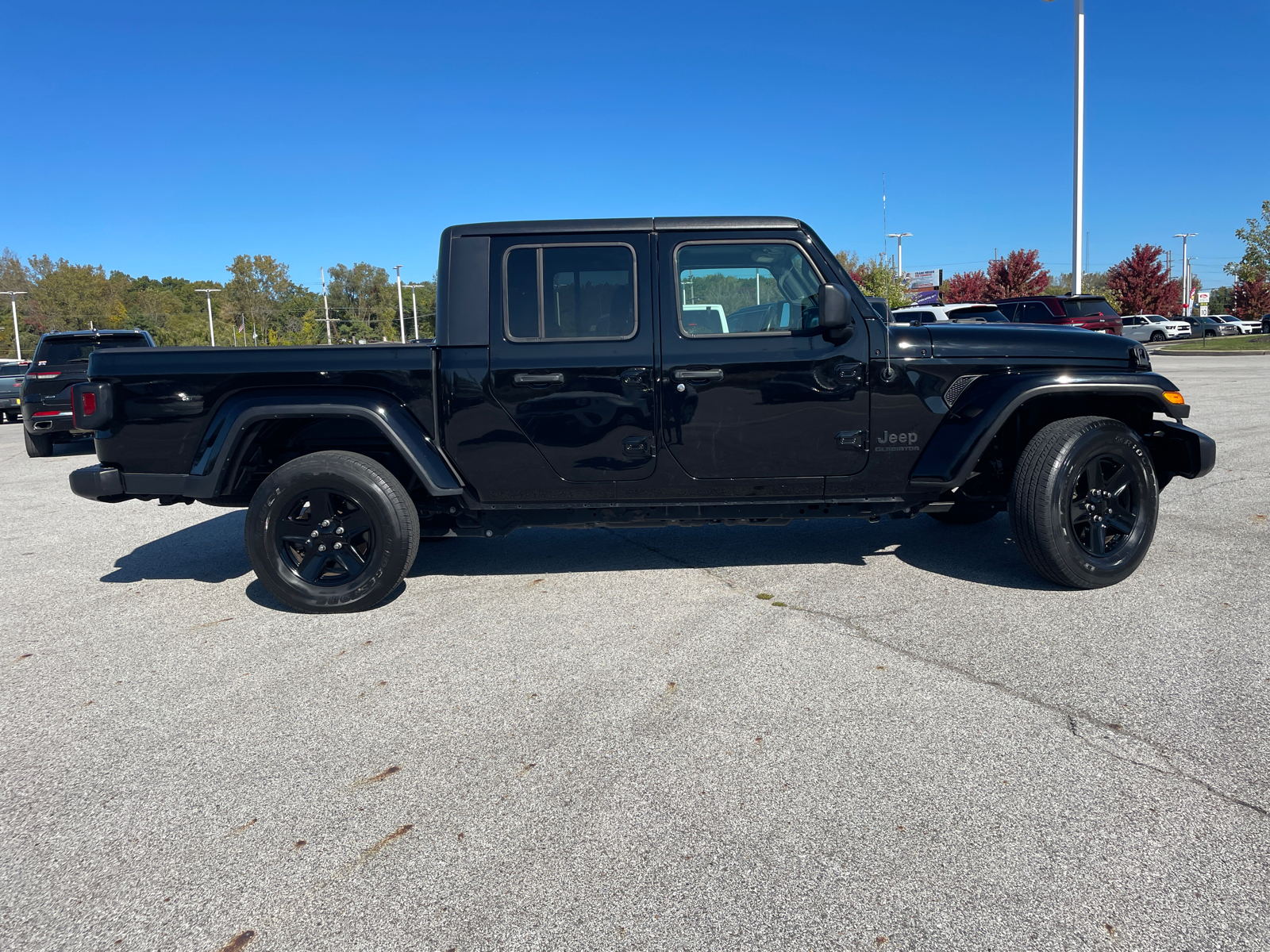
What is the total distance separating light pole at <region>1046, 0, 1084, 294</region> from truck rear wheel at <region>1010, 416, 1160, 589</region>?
20053mm

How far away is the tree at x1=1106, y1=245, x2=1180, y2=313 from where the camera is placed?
162 ft

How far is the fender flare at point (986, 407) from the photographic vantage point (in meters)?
4.39

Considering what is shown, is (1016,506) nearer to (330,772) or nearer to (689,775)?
(689,775)

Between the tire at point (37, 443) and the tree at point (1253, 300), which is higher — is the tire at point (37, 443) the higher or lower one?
the lower one

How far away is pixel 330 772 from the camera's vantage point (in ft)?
9.50

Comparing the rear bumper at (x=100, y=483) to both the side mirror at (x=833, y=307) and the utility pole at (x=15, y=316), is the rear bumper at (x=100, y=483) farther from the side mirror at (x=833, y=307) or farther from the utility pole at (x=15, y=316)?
the utility pole at (x=15, y=316)

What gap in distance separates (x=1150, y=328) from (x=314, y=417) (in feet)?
157

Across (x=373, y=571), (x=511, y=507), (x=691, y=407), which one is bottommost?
(x=373, y=571)

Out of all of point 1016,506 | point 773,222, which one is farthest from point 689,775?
point 773,222

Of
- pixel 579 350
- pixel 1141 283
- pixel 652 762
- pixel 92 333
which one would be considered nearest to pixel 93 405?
pixel 579 350

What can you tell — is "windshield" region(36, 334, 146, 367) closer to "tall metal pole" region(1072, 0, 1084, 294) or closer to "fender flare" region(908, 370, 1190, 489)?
"fender flare" region(908, 370, 1190, 489)

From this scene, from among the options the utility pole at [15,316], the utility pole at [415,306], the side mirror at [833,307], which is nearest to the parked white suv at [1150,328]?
the utility pole at [415,306]

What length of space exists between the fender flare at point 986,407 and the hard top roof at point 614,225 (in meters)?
1.36

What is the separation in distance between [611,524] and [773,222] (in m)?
1.84
